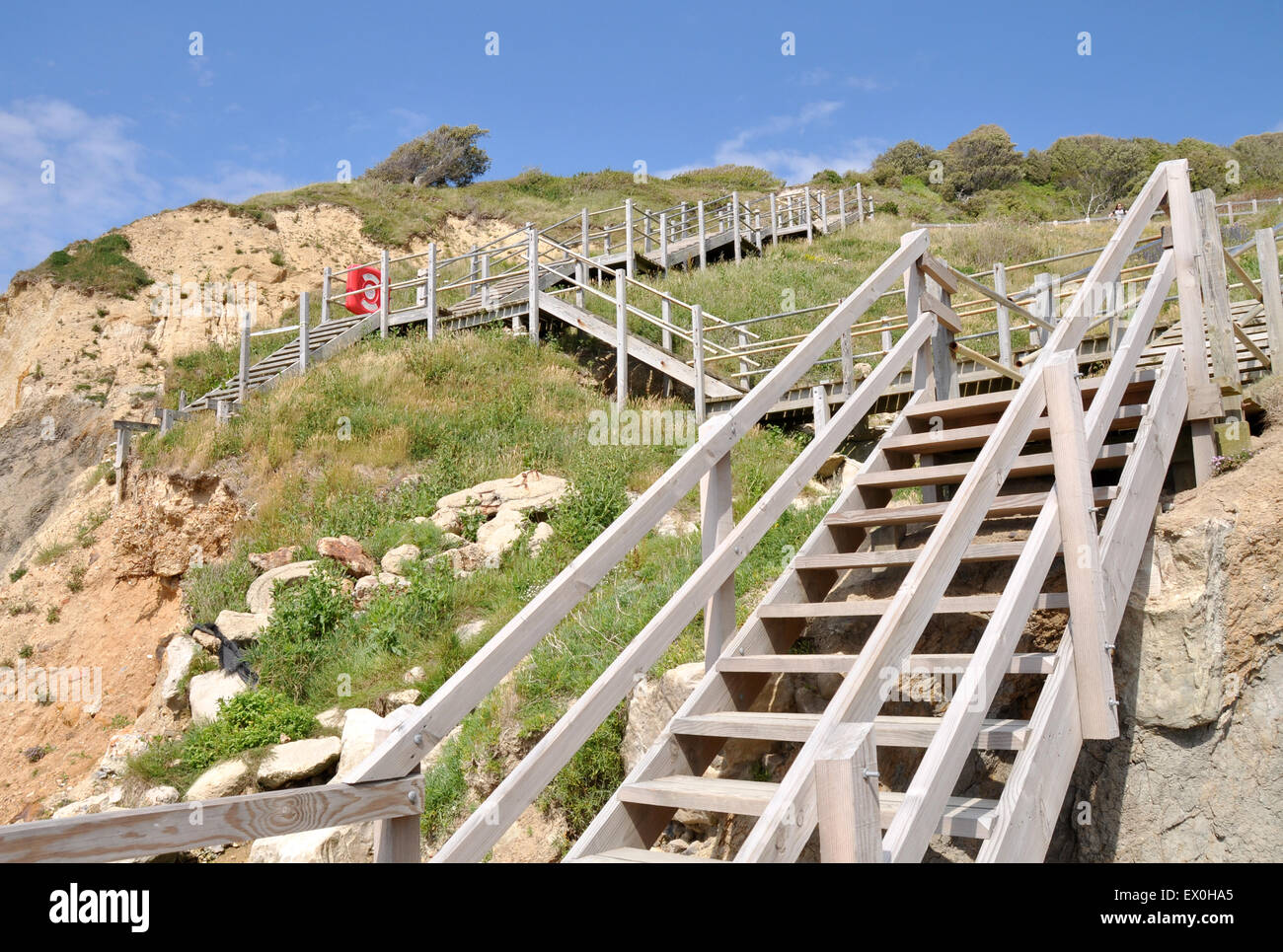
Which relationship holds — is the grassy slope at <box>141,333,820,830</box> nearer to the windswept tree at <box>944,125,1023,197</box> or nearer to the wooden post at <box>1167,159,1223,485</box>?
the wooden post at <box>1167,159,1223,485</box>

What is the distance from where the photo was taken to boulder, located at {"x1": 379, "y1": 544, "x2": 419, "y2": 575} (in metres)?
9.87

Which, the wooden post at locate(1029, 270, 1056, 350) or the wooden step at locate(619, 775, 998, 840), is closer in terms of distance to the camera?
the wooden step at locate(619, 775, 998, 840)

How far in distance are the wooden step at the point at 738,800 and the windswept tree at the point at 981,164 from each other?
46.9 m

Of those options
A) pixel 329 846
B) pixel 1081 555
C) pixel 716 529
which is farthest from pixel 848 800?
pixel 329 846

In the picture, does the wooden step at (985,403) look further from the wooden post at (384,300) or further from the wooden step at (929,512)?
the wooden post at (384,300)

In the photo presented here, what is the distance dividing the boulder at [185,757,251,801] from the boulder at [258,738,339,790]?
0.17m

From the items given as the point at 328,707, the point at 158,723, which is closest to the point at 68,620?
the point at 158,723

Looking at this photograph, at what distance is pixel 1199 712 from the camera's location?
13.4 ft

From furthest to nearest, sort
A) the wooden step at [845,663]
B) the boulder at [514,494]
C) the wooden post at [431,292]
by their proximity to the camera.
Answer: the wooden post at [431,292]
the boulder at [514,494]
the wooden step at [845,663]

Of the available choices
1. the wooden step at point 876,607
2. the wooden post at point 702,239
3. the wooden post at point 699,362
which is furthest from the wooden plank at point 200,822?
the wooden post at point 702,239

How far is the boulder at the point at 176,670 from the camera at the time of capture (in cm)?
978

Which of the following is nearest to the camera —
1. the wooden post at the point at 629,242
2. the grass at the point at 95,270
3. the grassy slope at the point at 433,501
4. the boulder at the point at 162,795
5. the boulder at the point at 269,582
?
the grassy slope at the point at 433,501

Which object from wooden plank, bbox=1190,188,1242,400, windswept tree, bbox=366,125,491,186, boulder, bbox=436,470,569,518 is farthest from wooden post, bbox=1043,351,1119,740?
windswept tree, bbox=366,125,491,186

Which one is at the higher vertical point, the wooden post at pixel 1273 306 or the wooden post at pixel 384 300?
the wooden post at pixel 384 300
